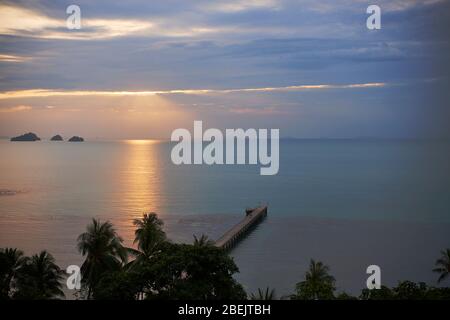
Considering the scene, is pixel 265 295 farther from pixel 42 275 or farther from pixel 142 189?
pixel 142 189

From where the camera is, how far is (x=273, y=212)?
6450 cm

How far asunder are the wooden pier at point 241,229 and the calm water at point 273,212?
0.88 m

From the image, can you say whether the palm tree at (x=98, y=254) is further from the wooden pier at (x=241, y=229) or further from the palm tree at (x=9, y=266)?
the wooden pier at (x=241, y=229)

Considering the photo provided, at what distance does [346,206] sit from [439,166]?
61.2m

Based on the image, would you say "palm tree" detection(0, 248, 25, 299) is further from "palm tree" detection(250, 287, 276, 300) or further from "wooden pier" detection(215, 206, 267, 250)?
"wooden pier" detection(215, 206, 267, 250)

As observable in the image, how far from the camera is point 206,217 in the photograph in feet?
190

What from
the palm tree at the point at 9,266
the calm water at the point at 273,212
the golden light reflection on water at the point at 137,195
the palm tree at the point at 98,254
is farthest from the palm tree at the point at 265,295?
the golden light reflection on water at the point at 137,195

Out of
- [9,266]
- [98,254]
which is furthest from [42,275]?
[98,254]

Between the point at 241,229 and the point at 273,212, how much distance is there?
15.7 m

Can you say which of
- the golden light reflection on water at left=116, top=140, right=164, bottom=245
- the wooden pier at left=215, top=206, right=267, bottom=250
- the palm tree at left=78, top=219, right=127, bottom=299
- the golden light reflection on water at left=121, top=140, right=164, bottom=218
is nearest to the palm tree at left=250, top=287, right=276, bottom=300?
the palm tree at left=78, top=219, right=127, bottom=299

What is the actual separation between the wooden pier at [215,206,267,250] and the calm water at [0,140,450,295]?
88cm

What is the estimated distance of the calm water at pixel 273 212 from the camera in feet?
137

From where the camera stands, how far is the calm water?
137 feet
